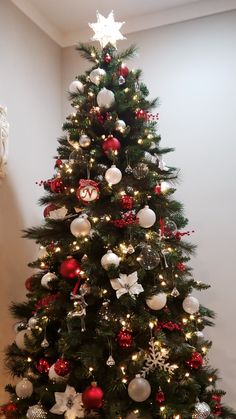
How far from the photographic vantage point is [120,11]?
8.29 ft

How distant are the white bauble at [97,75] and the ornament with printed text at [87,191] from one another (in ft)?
1.59

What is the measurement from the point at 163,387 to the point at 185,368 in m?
0.14

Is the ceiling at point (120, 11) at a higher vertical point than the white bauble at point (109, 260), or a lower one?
higher

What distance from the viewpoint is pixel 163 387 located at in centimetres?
144

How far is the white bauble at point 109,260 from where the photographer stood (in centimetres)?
145

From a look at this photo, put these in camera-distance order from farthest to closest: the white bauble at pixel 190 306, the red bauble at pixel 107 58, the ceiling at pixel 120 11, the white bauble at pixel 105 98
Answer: the ceiling at pixel 120 11
the red bauble at pixel 107 58
the white bauble at pixel 105 98
the white bauble at pixel 190 306

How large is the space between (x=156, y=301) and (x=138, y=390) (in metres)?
0.31

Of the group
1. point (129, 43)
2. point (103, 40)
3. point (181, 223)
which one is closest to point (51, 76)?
point (129, 43)

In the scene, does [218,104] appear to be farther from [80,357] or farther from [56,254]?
[80,357]

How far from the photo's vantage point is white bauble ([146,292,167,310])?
1473 millimetres

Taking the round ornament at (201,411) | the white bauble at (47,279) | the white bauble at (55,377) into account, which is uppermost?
the white bauble at (47,279)

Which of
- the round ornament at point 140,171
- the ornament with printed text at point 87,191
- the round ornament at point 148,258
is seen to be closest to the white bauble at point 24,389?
the round ornament at point 148,258

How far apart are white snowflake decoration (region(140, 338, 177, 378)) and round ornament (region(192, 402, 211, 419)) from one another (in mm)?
181

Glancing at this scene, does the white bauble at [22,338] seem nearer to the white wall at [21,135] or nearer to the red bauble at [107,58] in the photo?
the white wall at [21,135]
